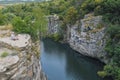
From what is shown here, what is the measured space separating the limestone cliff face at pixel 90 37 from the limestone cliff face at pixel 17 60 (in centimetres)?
1973

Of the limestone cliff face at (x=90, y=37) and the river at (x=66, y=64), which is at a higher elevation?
the limestone cliff face at (x=90, y=37)

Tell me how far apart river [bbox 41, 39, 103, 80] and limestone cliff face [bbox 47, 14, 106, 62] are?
3.74 feet

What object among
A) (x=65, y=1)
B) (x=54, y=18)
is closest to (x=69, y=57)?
(x=54, y=18)

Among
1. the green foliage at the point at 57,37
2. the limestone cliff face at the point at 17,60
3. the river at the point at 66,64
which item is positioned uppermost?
the limestone cliff face at the point at 17,60

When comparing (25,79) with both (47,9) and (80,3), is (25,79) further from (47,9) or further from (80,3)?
(47,9)

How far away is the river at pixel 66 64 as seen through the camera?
39969 mm

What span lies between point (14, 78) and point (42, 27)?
30589 millimetres

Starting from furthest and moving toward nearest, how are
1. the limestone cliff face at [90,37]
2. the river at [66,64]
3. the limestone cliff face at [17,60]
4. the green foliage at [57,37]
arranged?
the green foliage at [57,37] → the limestone cliff face at [90,37] → the river at [66,64] → the limestone cliff face at [17,60]

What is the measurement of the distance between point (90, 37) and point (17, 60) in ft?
86.4

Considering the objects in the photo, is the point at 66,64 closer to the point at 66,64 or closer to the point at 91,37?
the point at 66,64

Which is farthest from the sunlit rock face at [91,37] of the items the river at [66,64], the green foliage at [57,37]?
the green foliage at [57,37]

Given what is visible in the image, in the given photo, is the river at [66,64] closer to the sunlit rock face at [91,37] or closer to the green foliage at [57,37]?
the sunlit rock face at [91,37]

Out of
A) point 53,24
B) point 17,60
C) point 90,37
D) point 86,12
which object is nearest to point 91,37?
point 90,37

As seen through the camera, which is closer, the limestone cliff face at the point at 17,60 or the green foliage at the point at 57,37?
the limestone cliff face at the point at 17,60
